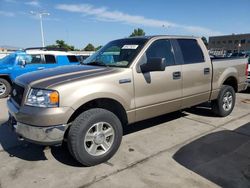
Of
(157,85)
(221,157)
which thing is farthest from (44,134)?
(221,157)

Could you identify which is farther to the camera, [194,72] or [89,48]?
[89,48]

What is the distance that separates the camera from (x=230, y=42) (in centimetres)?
8838

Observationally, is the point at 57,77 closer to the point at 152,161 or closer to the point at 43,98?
the point at 43,98

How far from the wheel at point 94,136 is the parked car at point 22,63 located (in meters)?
6.27

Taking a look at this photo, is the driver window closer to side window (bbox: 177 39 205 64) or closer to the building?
side window (bbox: 177 39 205 64)

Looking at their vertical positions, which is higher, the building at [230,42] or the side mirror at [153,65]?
the building at [230,42]

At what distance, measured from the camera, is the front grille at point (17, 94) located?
3230mm

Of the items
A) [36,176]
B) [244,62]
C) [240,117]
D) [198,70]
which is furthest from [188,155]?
[244,62]

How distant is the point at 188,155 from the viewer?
3631mm

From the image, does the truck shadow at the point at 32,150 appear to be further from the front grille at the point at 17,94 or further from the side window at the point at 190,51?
the side window at the point at 190,51

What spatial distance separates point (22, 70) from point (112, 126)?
22.2 ft

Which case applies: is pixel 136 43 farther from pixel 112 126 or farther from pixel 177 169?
pixel 177 169

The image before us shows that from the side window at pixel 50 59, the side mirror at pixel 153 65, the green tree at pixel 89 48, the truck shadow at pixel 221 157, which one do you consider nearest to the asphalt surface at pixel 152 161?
the truck shadow at pixel 221 157

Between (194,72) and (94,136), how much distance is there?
8.00ft
